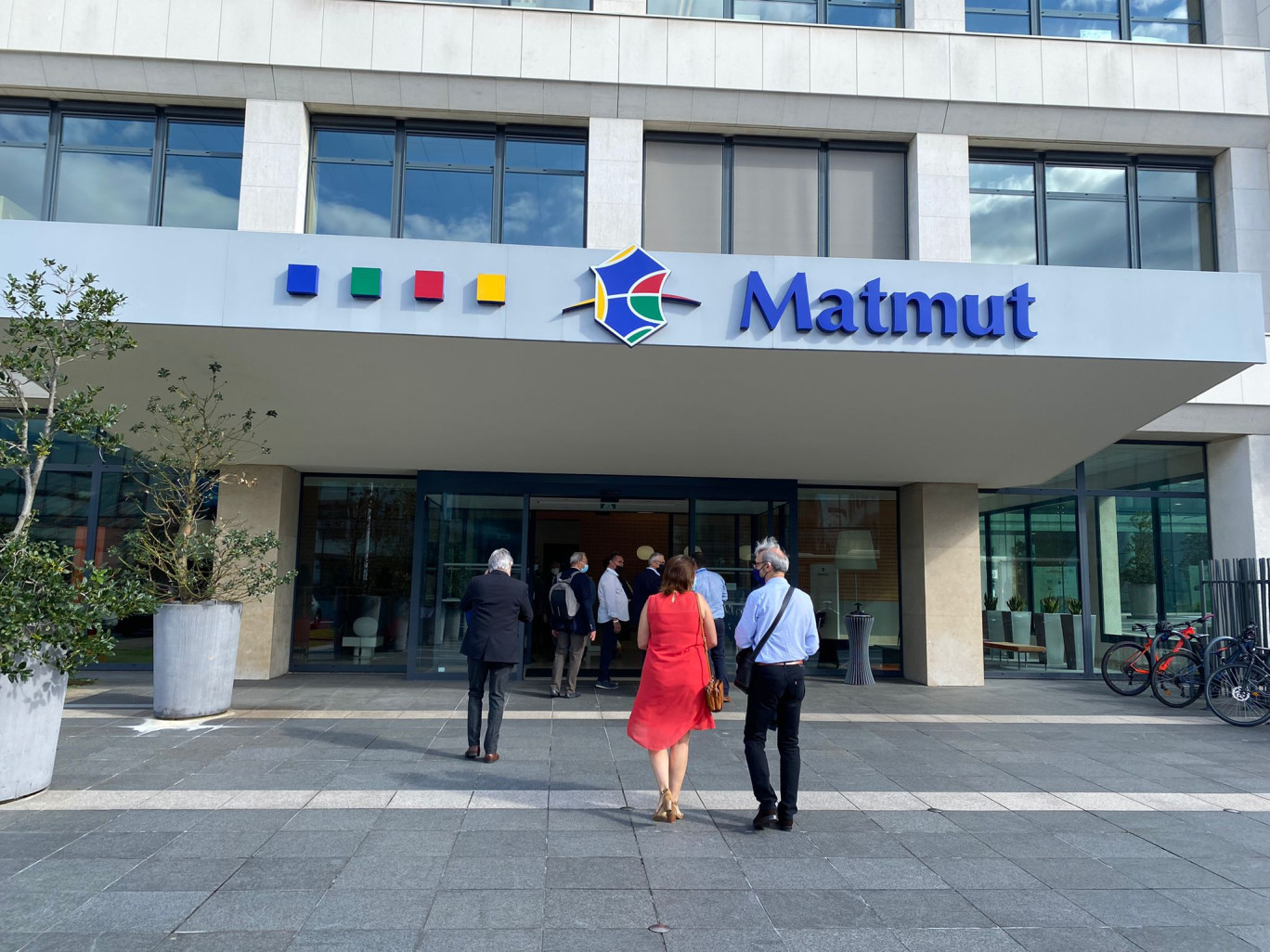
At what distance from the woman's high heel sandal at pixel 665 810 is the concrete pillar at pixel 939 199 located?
9.39 m

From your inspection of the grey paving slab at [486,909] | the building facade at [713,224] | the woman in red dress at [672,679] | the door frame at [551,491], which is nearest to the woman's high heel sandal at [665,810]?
the woman in red dress at [672,679]

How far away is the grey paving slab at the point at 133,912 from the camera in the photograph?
397 centimetres

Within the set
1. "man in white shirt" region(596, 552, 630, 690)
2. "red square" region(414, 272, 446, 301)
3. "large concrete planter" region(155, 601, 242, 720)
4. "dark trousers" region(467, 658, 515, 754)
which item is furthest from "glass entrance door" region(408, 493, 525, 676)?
"dark trousers" region(467, 658, 515, 754)

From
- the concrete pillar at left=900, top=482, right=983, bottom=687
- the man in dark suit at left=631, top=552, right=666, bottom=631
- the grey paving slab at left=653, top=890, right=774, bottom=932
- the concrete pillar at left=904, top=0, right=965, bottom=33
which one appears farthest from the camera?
the concrete pillar at left=900, top=482, right=983, bottom=687

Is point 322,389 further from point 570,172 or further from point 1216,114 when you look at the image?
point 1216,114

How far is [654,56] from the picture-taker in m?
12.3

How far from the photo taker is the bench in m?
14.3

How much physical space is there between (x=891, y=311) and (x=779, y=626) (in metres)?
4.55

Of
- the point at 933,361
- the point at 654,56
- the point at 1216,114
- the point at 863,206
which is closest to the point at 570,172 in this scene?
the point at 654,56

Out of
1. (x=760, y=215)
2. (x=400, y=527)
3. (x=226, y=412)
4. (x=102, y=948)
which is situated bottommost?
(x=102, y=948)

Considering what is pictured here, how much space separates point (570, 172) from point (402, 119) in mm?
2517

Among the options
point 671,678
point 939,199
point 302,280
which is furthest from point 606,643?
point 939,199

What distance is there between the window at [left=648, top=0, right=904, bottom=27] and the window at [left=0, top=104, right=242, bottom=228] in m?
6.67

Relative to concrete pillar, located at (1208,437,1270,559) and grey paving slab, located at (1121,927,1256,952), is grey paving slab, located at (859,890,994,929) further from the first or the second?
concrete pillar, located at (1208,437,1270,559)
